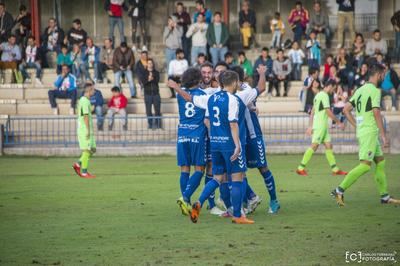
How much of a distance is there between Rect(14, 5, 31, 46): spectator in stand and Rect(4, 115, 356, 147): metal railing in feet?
23.2

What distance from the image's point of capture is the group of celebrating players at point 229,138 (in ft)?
42.6

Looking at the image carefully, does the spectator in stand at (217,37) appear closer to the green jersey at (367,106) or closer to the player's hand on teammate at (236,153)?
the green jersey at (367,106)

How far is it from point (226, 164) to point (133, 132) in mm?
13709

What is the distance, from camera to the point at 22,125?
26.7 meters

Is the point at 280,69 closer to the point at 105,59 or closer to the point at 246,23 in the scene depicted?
the point at 246,23

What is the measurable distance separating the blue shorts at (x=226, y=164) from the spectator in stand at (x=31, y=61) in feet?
62.4

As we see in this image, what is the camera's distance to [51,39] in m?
32.5

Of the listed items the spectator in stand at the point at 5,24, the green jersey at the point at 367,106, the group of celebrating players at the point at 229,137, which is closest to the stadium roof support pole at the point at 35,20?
the spectator in stand at the point at 5,24

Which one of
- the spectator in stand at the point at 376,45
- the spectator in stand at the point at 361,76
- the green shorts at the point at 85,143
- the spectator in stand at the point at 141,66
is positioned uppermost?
the spectator in stand at the point at 376,45

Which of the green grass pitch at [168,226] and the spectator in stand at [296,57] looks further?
the spectator in stand at [296,57]

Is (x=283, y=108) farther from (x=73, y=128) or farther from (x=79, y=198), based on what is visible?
(x=79, y=198)

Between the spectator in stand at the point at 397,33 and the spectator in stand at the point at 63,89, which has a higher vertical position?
the spectator in stand at the point at 397,33

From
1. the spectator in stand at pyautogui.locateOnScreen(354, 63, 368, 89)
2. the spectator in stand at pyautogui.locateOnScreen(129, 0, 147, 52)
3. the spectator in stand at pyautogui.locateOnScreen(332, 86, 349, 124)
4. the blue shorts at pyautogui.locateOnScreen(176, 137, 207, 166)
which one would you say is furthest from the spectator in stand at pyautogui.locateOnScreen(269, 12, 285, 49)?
the blue shorts at pyautogui.locateOnScreen(176, 137, 207, 166)

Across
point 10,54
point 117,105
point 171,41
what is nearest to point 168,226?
point 117,105
